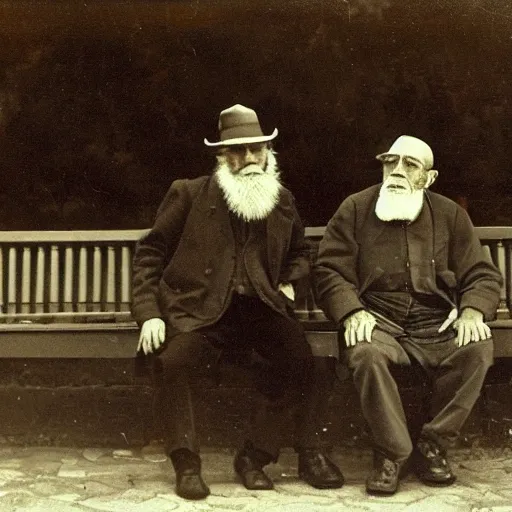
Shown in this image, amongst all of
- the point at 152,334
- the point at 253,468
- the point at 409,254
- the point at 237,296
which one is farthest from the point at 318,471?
the point at 409,254

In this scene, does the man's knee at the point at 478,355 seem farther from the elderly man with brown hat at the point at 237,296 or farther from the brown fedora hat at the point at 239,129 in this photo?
the brown fedora hat at the point at 239,129

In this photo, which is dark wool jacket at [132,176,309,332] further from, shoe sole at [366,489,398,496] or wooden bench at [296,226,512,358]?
shoe sole at [366,489,398,496]

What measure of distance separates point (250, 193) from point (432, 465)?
1.77m

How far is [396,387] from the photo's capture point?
474cm

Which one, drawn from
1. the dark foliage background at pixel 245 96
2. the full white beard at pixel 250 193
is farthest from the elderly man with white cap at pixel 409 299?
the dark foliage background at pixel 245 96

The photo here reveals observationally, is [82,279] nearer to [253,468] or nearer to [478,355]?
[253,468]

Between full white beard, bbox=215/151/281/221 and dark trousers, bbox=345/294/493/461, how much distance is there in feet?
2.97

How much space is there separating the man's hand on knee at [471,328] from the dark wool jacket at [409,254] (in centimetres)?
8

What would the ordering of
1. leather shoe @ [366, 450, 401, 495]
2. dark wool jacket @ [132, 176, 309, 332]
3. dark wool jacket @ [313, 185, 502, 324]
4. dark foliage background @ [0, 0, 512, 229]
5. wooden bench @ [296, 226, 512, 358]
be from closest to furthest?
leather shoe @ [366, 450, 401, 495] < dark wool jacket @ [132, 176, 309, 332] < dark wool jacket @ [313, 185, 502, 324] < wooden bench @ [296, 226, 512, 358] < dark foliage background @ [0, 0, 512, 229]

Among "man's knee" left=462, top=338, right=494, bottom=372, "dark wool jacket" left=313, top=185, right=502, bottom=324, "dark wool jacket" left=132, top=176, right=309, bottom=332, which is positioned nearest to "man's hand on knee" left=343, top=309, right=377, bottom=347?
"dark wool jacket" left=313, top=185, right=502, bottom=324

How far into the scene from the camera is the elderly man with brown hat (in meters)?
4.90

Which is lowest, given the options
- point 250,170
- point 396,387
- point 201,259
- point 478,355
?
point 396,387

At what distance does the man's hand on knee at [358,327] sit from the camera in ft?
15.9

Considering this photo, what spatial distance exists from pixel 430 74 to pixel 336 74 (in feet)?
2.46
